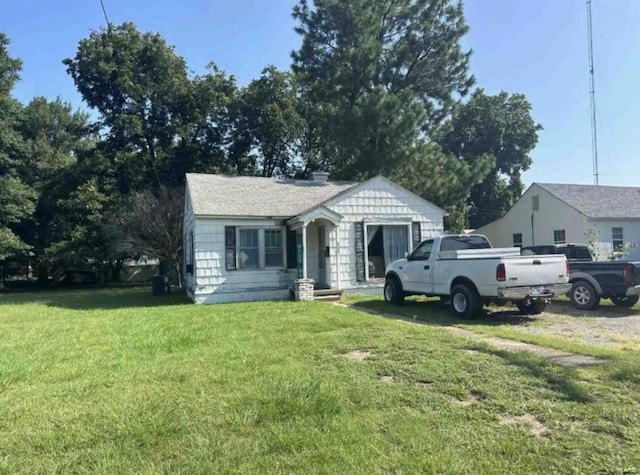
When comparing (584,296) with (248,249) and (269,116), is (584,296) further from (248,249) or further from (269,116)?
(269,116)

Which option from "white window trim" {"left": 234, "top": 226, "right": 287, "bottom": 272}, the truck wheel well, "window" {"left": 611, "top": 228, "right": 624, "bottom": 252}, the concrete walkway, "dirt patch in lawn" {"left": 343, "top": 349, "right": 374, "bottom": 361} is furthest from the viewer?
"window" {"left": 611, "top": 228, "right": 624, "bottom": 252}

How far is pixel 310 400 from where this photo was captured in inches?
172

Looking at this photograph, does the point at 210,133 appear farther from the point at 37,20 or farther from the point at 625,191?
the point at 625,191

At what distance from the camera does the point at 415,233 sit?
1609 centimetres

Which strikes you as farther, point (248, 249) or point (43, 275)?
point (43, 275)

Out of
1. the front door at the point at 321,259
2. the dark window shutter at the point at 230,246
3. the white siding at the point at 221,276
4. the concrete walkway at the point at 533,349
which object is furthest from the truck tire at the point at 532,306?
the dark window shutter at the point at 230,246

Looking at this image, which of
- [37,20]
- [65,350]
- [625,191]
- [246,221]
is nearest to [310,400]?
[65,350]

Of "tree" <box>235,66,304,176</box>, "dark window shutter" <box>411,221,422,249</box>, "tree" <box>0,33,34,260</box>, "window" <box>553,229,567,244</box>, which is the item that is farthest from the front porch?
"window" <box>553,229,567,244</box>

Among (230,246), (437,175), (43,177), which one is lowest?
(230,246)

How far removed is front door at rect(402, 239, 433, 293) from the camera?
11070mm

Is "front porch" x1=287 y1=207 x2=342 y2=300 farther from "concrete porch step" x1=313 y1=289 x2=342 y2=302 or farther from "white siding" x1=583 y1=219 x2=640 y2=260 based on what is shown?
"white siding" x1=583 y1=219 x2=640 y2=260

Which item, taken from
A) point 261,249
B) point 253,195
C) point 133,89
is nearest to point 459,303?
point 261,249

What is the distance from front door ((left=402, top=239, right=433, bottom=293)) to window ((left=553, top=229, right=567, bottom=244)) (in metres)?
17.1

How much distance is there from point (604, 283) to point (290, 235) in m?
8.95
